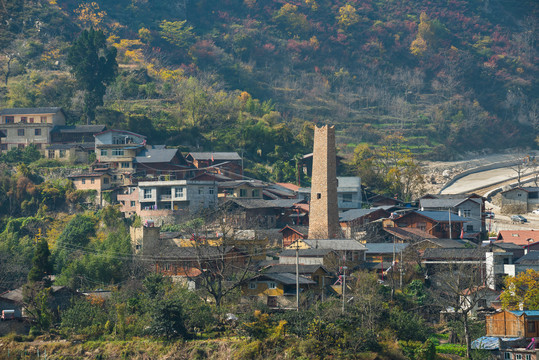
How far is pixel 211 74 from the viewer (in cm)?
12244

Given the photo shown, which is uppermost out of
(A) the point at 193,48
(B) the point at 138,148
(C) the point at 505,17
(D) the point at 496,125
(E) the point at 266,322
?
(C) the point at 505,17

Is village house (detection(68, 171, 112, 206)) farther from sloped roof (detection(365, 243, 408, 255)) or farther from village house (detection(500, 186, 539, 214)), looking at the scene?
village house (detection(500, 186, 539, 214))

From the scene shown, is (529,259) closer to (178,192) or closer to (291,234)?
(291,234)

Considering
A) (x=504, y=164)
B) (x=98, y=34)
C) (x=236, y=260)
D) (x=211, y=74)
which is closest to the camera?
(x=236, y=260)

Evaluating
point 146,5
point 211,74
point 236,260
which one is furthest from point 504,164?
point 236,260

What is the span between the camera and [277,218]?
71.3m

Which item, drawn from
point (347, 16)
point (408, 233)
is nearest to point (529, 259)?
point (408, 233)

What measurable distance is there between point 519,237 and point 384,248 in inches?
415

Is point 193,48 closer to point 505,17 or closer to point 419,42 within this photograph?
point 419,42

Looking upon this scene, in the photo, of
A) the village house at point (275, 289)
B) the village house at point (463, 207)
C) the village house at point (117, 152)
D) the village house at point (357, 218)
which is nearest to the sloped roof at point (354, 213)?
the village house at point (357, 218)

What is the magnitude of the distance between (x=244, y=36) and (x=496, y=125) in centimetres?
3770

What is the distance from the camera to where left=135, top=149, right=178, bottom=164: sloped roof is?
7525cm

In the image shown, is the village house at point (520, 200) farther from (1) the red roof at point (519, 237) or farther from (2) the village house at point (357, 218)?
(2) the village house at point (357, 218)

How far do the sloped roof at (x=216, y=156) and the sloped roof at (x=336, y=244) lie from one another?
2173cm
